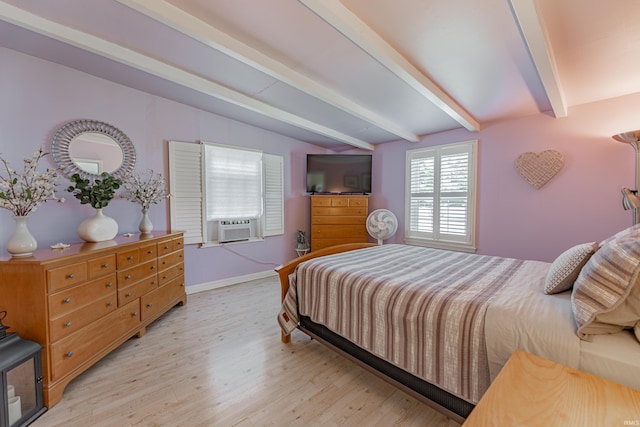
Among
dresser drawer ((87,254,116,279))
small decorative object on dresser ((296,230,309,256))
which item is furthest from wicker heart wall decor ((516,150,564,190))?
dresser drawer ((87,254,116,279))

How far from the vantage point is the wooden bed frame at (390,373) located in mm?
1295

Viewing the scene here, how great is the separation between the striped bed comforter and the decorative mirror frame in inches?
92.5

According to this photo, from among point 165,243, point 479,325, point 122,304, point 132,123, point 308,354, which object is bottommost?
point 308,354

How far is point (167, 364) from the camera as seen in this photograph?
77.1 inches

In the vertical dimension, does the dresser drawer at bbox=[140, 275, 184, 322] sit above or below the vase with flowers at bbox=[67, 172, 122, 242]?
below

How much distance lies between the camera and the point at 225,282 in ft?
12.3

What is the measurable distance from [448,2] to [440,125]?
2.20m

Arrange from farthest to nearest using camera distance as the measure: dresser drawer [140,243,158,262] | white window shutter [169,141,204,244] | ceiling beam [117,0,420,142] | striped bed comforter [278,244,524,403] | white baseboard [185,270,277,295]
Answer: white baseboard [185,270,277,295]
white window shutter [169,141,204,244]
dresser drawer [140,243,158,262]
ceiling beam [117,0,420,142]
striped bed comforter [278,244,524,403]

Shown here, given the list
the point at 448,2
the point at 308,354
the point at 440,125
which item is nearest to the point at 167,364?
the point at 308,354

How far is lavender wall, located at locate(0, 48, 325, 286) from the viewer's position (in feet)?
7.27

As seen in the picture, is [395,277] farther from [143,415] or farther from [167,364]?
[167,364]

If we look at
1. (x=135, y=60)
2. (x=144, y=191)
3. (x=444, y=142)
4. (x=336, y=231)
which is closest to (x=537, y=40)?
(x=444, y=142)

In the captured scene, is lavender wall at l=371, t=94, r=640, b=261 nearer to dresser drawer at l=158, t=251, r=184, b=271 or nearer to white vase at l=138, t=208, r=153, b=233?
dresser drawer at l=158, t=251, r=184, b=271

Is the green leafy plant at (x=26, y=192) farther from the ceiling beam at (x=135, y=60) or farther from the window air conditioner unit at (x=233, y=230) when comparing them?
the window air conditioner unit at (x=233, y=230)
